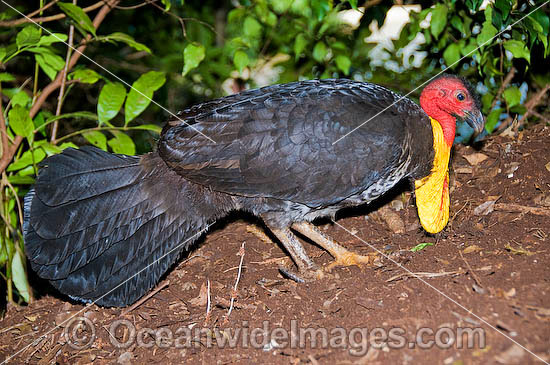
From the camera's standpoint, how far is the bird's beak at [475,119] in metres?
3.47

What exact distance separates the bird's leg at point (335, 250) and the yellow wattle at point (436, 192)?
0.44 m

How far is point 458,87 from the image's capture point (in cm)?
349

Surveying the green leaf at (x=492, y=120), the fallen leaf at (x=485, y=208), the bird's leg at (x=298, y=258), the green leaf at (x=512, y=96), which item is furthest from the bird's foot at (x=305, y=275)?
the green leaf at (x=512, y=96)

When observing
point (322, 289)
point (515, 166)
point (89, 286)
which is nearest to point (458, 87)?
point (515, 166)

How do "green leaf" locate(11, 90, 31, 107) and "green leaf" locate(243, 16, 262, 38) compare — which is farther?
"green leaf" locate(243, 16, 262, 38)

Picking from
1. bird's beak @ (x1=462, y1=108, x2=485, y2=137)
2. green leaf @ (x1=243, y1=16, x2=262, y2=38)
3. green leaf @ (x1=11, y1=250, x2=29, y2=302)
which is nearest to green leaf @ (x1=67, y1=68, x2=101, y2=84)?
green leaf @ (x1=243, y1=16, x2=262, y2=38)

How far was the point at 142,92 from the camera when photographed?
4.01 metres

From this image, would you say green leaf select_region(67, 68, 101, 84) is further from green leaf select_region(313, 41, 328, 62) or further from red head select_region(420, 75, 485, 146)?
red head select_region(420, 75, 485, 146)

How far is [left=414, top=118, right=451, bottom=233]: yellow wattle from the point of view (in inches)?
133

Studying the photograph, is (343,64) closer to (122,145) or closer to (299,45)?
(299,45)

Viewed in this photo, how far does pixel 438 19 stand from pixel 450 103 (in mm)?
808

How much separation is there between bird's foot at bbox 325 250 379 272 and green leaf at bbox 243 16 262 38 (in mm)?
2095

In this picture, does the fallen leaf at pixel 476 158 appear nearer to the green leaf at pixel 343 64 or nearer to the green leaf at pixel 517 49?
the green leaf at pixel 517 49

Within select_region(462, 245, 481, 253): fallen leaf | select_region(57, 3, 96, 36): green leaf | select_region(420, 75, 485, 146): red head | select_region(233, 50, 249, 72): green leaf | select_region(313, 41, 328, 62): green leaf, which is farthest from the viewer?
select_region(313, 41, 328, 62): green leaf
